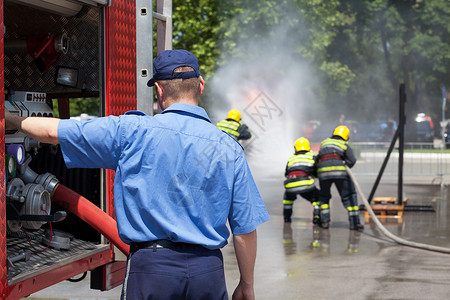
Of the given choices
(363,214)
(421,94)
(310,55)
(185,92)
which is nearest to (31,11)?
(185,92)

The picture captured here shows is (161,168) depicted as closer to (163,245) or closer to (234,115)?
(163,245)

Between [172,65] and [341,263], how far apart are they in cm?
569

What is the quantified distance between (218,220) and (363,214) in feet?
32.0

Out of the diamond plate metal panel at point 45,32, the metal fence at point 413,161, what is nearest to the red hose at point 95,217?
the diamond plate metal panel at point 45,32

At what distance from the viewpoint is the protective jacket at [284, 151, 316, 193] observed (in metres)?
10.7

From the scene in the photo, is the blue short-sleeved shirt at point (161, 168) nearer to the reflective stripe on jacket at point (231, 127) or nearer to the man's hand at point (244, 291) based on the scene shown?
the man's hand at point (244, 291)

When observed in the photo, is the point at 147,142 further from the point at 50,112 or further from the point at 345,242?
the point at 345,242

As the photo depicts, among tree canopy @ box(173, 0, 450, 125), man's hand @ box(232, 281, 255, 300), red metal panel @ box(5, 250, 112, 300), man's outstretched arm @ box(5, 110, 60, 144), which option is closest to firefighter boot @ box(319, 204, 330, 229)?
red metal panel @ box(5, 250, 112, 300)

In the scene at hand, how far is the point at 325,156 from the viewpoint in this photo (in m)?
10.5

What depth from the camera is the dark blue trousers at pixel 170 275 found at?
272cm

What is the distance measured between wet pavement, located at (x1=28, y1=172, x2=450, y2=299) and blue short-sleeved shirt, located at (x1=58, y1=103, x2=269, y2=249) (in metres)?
3.80

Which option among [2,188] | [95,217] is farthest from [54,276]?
[2,188]

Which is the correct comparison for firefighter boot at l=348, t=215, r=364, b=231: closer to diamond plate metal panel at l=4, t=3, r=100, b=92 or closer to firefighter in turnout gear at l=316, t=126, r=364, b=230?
firefighter in turnout gear at l=316, t=126, r=364, b=230

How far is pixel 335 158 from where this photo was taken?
34.2ft
